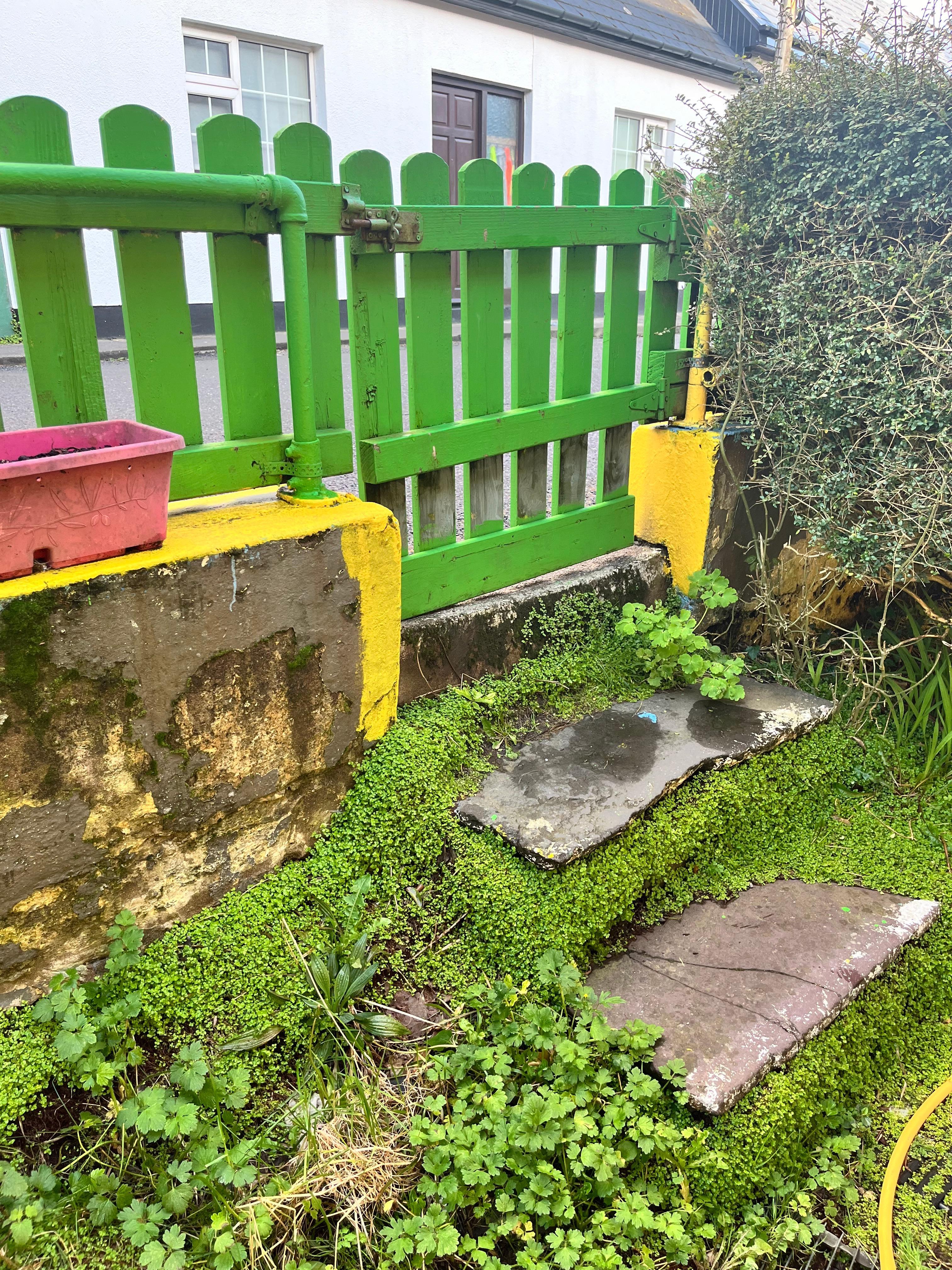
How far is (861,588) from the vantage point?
3.93m

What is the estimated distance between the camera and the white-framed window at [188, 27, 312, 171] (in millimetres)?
9102

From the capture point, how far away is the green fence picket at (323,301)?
232cm

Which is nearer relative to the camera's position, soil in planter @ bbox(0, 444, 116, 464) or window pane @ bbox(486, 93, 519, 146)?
soil in planter @ bbox(0, 444, 116, 464)

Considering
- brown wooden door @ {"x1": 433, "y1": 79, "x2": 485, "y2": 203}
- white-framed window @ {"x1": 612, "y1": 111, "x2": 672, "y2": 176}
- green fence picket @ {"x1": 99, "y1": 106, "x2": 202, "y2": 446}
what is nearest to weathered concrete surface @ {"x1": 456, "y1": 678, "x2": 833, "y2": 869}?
green fence picket @ {"x1": 99, "y1": 106, "x2": 202, "y2": 446}

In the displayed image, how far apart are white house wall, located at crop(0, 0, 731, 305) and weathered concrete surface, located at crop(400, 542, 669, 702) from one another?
2639 mm

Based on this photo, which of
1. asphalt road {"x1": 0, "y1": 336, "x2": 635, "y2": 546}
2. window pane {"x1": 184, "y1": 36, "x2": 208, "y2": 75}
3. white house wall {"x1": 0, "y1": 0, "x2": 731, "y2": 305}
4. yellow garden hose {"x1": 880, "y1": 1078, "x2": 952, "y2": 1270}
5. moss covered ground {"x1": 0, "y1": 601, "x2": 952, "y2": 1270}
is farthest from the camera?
window pane {"x1": 184, "y1": 36, "x2": 208, "y2": 75}

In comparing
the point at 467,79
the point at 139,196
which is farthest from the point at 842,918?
the point at 467,79

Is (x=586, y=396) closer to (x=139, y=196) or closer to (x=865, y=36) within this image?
(x=865, y=36)

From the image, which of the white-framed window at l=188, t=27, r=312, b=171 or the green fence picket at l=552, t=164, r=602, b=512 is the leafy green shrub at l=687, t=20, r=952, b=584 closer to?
the green fence picket at l=552, t=164, r=602, b=512

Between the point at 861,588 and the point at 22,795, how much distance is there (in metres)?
3.37

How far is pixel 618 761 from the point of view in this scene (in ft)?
9.48

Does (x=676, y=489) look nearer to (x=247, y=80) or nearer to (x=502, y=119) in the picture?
(x=247, y=80)

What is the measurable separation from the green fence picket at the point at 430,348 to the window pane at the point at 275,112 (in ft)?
27.3

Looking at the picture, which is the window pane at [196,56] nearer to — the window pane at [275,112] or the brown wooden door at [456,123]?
the window pane at [275,112]
